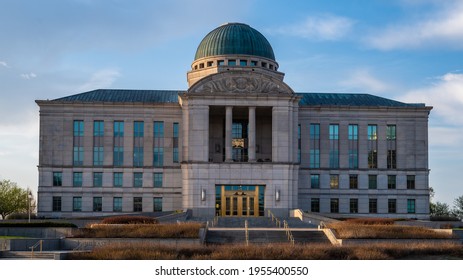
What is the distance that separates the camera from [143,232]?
45.2 meters

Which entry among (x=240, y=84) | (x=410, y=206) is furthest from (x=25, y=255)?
(x=410, y=206)

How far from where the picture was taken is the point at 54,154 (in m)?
79.5

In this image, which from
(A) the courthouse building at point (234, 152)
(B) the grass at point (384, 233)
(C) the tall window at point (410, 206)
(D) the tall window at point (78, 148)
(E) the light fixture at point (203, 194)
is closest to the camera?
(B) the grass at point (384, 233)

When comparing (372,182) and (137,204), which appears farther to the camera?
(372,182)

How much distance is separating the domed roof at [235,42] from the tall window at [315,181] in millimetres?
17875

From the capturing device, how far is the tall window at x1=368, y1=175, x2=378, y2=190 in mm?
81812

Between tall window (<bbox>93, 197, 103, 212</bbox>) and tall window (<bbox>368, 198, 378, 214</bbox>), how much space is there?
32.8 metres

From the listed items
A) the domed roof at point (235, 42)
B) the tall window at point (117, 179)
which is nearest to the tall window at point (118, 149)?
the tall window at point (117, 179)

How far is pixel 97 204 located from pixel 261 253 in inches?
1905

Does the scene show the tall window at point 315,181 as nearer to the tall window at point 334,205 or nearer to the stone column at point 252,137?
the tall window at point 334,205

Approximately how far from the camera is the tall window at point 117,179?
79812 millimetres

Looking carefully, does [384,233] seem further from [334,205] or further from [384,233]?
[334,205]

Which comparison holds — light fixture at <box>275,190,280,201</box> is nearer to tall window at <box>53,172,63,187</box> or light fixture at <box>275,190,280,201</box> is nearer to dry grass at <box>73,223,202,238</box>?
tall window at <box>53,172,63,187</box>

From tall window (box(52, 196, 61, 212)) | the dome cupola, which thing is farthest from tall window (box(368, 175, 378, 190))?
tall window (box(52, 196, 61, 212))
